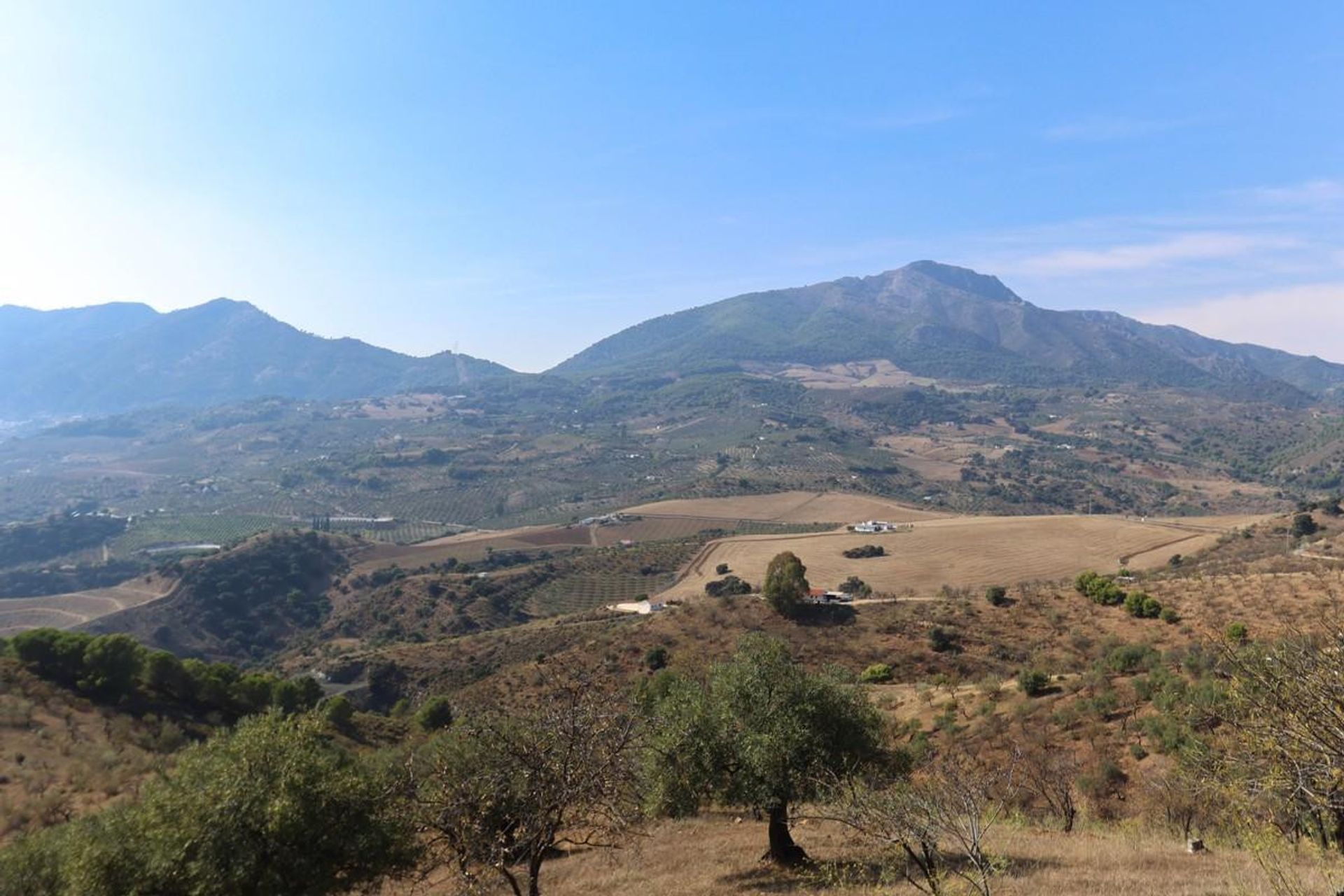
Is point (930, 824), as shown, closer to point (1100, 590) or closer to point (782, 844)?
point (782, 844)

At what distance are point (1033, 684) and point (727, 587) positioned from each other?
167 feet

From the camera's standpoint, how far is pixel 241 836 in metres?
14.1

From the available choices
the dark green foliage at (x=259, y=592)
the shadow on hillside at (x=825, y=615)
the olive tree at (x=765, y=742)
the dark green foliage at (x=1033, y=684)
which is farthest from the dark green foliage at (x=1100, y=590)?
the dark green foliage at (x=259, y=592)

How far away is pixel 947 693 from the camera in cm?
4166

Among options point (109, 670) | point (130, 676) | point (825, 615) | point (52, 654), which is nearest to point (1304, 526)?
point (825, 615)

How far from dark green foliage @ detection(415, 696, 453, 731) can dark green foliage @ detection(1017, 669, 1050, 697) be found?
121ft

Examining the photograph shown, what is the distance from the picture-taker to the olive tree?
19.5m

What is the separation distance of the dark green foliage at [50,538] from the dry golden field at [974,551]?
171 meters

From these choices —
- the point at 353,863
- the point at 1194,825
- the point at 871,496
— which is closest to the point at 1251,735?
the point at 1194,825

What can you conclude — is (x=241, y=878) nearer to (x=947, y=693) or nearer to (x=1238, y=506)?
(x=947, y=693)

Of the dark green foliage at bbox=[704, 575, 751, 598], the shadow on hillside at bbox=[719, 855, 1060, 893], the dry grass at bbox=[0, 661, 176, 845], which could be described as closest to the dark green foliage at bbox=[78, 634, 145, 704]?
the dry grass at bbox=[0, 661, 176, 845]

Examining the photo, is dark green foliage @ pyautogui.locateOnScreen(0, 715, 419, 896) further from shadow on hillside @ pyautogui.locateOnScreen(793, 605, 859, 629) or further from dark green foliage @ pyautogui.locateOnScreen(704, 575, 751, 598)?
dark green foliage @ pyautogui.locateOnScreen(704, 575, 751, 598)

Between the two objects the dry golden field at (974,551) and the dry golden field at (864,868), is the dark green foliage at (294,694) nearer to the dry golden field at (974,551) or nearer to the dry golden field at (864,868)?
the dry golden field at (864,868)

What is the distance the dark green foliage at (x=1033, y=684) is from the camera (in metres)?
37.6
